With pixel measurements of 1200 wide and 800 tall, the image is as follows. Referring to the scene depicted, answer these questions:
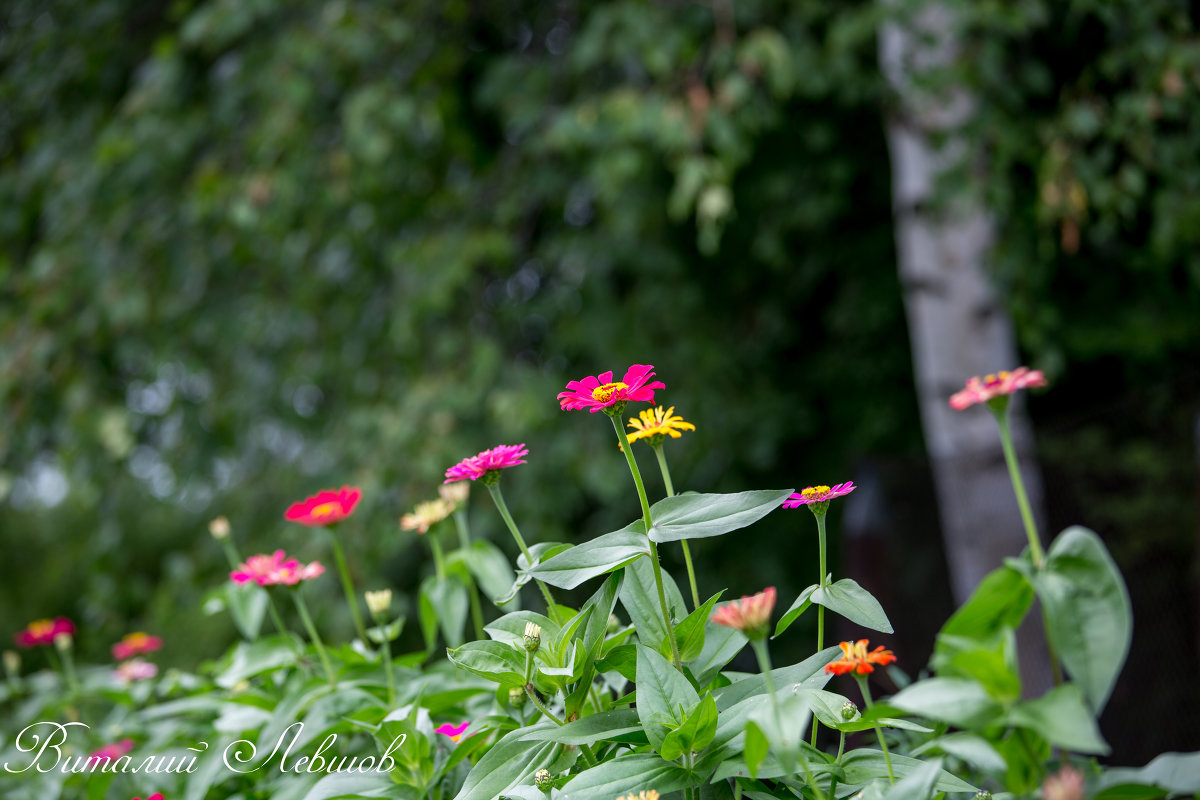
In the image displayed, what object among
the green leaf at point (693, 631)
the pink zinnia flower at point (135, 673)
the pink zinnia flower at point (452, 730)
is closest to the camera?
the green leaf at point (693, 631)

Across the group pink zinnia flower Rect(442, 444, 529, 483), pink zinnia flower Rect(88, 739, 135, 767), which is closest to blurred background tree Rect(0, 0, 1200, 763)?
pink zinnia flower Rect(88, 739, 135, 767)

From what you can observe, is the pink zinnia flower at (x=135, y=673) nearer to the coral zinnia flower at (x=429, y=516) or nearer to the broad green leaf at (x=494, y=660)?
the coral zinnia flower at (x=429, y=516)

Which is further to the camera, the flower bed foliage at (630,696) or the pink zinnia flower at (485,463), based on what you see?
the pink zinnia flower at (485,463)

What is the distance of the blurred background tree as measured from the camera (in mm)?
2020

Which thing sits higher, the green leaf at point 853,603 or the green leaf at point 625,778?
the green leaf at point 853,603

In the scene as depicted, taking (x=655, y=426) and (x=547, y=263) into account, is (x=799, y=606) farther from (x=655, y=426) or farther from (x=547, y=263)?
(x=547, y=263)

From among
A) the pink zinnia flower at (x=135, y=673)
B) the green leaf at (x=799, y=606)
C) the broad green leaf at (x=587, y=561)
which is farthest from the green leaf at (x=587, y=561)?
the pink zinnia flower at (x=135, y=673)

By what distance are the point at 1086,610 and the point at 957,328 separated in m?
1.82

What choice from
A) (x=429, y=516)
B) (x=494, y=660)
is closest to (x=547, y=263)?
(x=429, y=516)

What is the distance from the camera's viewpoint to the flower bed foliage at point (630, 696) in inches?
17.3

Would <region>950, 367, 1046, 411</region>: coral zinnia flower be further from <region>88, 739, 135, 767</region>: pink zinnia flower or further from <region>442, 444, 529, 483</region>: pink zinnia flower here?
<region>88, 739, 135, 767</region>: pink zinnia flower

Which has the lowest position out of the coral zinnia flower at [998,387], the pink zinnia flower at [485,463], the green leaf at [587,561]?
the green leaf at [587,561]

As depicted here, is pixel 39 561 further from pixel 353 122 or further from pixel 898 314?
pixel 898 314

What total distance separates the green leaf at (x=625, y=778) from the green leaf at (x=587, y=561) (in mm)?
110
